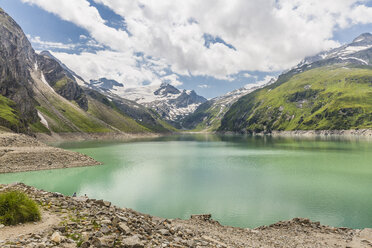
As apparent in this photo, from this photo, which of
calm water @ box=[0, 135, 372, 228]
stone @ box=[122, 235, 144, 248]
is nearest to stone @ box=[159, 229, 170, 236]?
stone @ box=[122, 235, 144, 248]

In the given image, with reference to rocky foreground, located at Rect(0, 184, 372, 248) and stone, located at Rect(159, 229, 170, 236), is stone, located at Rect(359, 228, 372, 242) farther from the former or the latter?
stone, located at Rect(159, 229, 170, 236)

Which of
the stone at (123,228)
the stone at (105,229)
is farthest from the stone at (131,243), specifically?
the stone at (105,229)

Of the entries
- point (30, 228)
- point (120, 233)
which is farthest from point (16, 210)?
point (120, 233)

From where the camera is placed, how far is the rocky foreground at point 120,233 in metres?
10.6

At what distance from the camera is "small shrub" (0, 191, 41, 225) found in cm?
1240

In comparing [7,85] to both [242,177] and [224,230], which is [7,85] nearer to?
[242,177]

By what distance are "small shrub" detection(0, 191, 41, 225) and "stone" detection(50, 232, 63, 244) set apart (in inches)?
133

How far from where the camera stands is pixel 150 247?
36.8 ft

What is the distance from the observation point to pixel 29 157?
59.3 m

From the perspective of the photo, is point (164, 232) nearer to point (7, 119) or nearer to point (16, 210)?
point (16, 210)

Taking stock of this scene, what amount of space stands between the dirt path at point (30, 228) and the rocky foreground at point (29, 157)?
52.7 metres

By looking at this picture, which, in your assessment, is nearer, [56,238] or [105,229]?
[56,238]

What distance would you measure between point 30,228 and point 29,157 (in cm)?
5781

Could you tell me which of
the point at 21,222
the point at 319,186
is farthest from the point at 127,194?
the point at 319,186
